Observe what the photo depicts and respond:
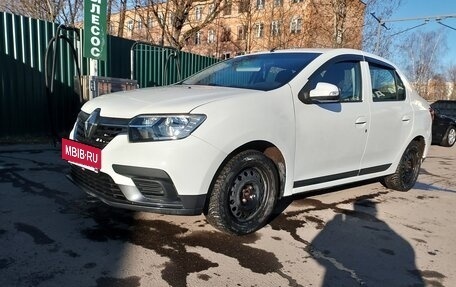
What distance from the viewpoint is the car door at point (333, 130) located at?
4.04 meters

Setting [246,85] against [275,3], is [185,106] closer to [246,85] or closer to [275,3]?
[246,85]

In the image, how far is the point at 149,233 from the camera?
3.73m

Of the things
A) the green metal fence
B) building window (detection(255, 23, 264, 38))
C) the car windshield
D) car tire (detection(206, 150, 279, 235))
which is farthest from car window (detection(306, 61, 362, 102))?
building window (detection(255, 23, 264, 38))

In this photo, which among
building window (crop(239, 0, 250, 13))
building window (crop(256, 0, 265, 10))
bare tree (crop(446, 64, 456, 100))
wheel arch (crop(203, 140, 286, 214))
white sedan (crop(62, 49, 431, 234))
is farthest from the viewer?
bare tree (crop(446, 64, 456, 100))

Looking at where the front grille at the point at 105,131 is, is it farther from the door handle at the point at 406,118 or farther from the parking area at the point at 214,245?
the door handle at the point at 406,118

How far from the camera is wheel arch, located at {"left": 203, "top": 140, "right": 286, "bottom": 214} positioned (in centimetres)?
347

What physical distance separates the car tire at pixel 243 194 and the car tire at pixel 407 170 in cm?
253

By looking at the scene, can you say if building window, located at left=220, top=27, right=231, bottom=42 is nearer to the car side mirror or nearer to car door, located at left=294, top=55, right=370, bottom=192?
car door, located at left=294, top=55, right=370, bottom=192

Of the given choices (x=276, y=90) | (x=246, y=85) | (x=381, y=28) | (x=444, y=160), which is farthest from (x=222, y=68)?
(x=381, y=28)

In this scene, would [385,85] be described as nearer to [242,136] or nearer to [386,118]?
[386,118]

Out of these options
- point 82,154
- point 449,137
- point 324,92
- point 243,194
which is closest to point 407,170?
point 324,92

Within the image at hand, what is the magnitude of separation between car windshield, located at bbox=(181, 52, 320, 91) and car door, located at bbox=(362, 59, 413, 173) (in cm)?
105

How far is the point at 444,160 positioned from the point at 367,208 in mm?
6069

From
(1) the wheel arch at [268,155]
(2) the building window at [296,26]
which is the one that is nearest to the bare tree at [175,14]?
(2) the building window at [296,26]
